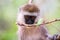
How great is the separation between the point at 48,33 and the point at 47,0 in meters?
1.46

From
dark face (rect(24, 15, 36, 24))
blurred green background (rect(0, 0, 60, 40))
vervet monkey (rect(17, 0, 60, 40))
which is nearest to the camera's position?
dark face (rect(24, 15, 36, 24))

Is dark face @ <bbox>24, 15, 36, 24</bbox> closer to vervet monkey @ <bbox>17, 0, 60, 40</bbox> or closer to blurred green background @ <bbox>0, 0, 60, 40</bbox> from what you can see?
vervet monkey @ <bbox>17, 0, 60, 40</bbox>

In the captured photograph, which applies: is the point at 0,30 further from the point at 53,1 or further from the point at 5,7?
the point at 53,1

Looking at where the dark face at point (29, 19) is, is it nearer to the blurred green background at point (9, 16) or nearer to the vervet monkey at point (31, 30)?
the vervet monkey at point (31, 30)

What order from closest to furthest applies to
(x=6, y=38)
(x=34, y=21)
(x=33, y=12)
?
(x=34, y=21)
(x=33, y=12)
(x=6, y=38)

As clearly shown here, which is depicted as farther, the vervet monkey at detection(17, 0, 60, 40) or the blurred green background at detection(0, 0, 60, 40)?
the blurred green background at detection(0, 0, 60, 40)

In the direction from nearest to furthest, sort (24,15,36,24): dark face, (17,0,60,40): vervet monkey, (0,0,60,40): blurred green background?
(24,15,36,24): dark face → (17,0,60,40): vervet monkey → (0,0,60,40): blurred green background

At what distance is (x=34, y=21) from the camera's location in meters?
3.12

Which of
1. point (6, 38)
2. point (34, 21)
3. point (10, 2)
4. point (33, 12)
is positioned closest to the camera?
point (34, 21)

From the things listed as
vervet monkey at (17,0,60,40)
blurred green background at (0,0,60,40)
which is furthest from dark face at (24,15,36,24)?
blurred green background at (0,0,60,40)

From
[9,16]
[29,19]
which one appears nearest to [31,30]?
[29,19]

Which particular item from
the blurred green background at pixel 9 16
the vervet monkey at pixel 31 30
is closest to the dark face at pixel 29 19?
the vervet monkey at pixel 31 30

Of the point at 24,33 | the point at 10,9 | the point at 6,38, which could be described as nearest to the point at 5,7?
the point at 10,9

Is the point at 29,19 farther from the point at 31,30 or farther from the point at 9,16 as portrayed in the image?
the point at 9,16
